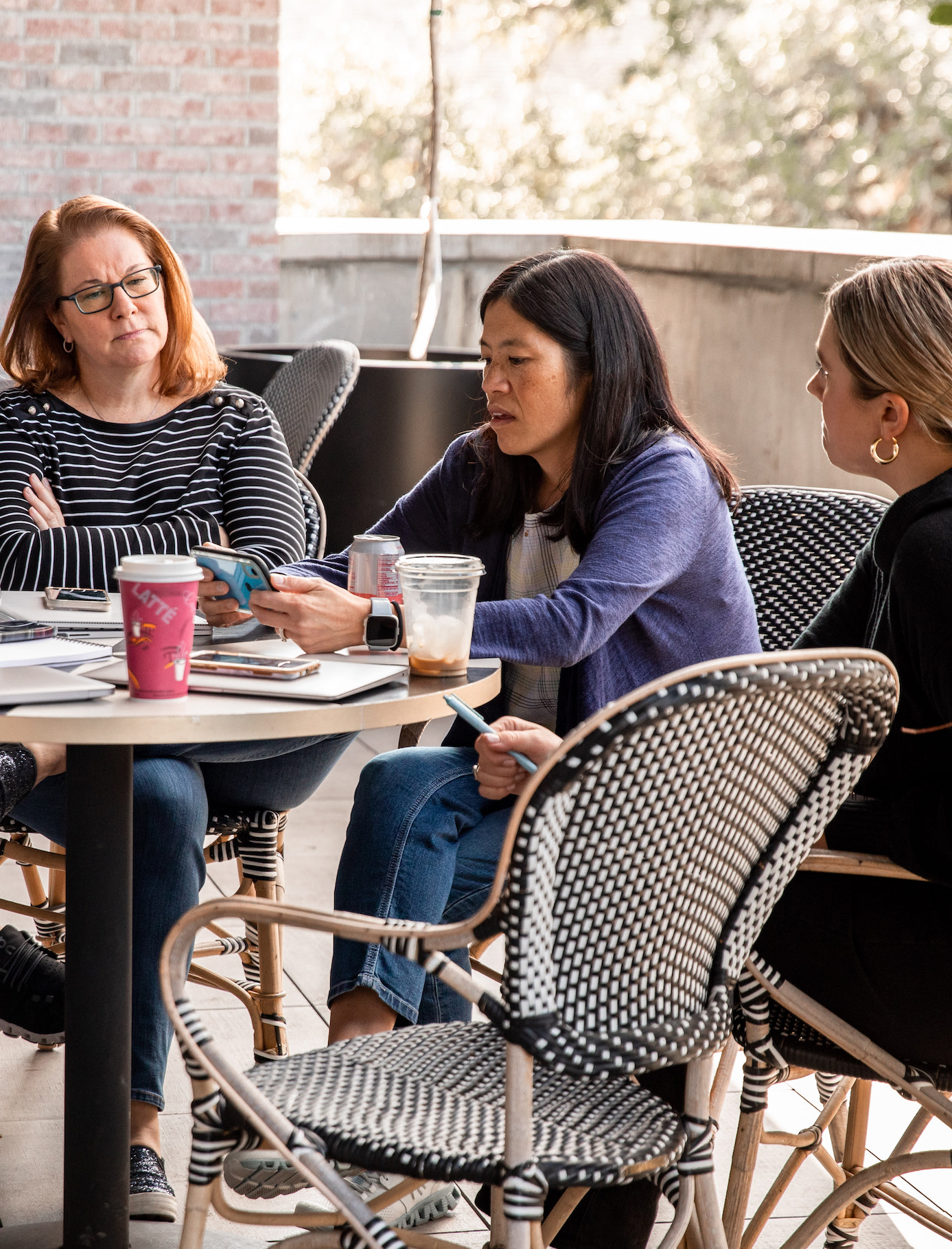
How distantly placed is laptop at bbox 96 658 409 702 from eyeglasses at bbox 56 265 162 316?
97cm

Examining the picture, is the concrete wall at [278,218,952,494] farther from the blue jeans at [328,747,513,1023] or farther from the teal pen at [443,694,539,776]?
the teal pen at [443,694,539,776]

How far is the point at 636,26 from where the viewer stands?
1647cm

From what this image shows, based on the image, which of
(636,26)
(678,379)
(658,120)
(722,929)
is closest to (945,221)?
(658,120)

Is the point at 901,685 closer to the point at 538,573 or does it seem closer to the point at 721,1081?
the point at 721,1081

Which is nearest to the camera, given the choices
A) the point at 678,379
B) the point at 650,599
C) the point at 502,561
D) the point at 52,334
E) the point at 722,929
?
the point at 722,929

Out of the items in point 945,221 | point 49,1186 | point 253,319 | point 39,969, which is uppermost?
point 945,221

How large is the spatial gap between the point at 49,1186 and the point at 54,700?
3.17ft

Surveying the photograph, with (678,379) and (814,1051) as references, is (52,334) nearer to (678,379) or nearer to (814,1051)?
(814,1051)

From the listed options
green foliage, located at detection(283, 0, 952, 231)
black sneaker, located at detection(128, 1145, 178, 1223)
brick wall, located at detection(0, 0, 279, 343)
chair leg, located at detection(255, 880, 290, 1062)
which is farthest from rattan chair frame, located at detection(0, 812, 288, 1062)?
green foliage, located at detection(283, 0, 952, 231)

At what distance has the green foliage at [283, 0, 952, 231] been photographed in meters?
13.7

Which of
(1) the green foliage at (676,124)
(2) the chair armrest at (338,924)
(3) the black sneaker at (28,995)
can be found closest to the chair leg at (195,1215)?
(2) the chair armrest at (338,924)

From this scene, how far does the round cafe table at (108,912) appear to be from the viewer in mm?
1526

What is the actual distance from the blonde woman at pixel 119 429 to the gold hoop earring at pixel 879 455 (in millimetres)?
943

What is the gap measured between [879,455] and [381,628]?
0.61 m
